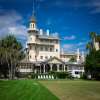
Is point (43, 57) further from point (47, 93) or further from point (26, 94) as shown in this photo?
point (26, 94)

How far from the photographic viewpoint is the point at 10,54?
64.8 m

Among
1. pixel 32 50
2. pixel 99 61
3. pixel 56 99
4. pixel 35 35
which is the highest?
pixel 35 35

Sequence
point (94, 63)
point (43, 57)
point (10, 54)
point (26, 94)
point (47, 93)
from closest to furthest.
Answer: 1. point (26, 94)
2. point (47, 93)
3. point (94, 63)
4. point (10, 54)
5. point (43, 57)

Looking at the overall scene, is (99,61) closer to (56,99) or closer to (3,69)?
(3,69)

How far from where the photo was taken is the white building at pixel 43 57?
81438 millimetres

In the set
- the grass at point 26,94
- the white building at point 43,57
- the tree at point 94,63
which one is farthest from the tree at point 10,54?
the grass at point 26,94

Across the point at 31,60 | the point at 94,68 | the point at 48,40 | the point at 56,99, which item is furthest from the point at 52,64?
the point at 56,99

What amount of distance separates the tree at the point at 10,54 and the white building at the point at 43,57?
30.5 feet

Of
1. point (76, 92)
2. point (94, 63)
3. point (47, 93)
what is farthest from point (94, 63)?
point (47, 93)

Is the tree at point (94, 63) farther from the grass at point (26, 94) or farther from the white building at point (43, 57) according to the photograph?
the grass at point (26, 94)

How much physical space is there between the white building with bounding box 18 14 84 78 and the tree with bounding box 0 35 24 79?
30.5 feet

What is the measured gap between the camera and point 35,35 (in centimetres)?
8912

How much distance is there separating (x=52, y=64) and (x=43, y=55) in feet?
31.9

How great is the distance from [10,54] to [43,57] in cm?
2748
